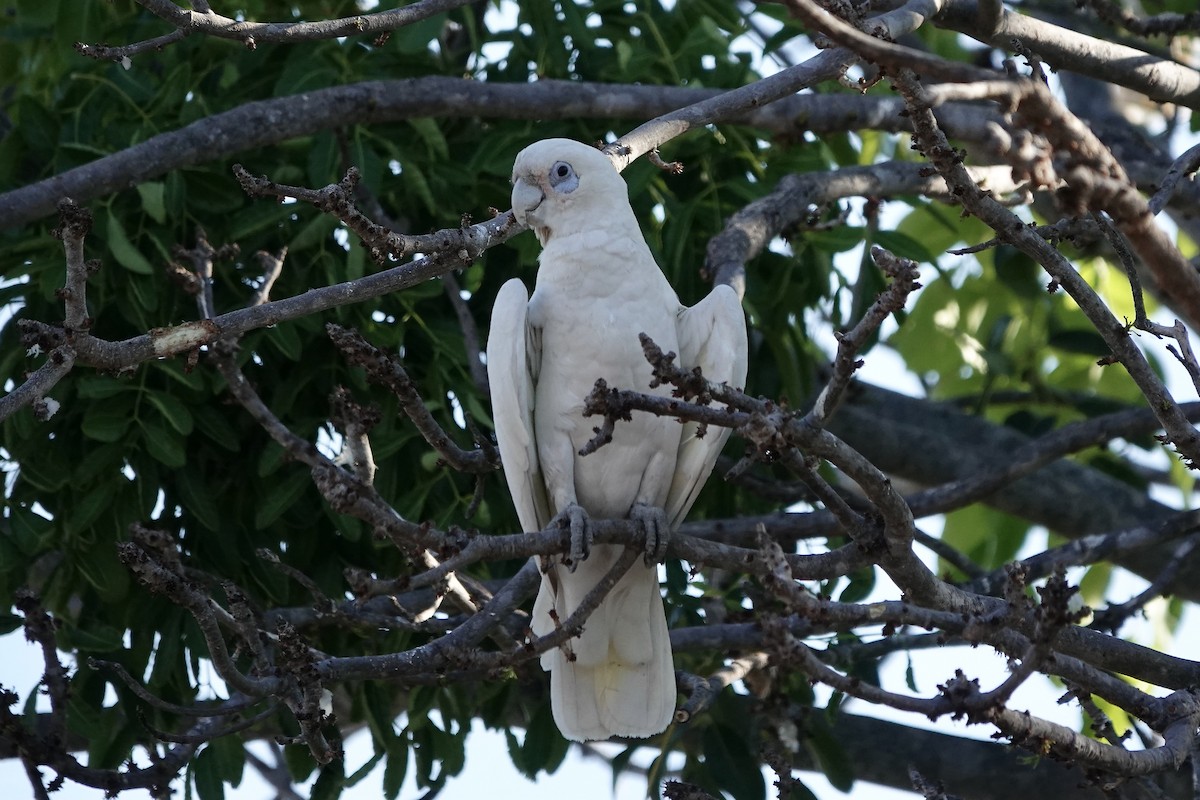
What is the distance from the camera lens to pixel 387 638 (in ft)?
12.4

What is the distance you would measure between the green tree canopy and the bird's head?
0.21 meters

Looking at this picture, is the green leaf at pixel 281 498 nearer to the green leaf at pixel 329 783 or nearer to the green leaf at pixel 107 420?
the green leaf at pixel 107 420

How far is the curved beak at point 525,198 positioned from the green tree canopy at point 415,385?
26 cm

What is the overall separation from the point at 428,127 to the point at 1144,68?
1915mm

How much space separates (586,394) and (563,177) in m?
0.57

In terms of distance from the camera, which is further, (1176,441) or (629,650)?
(629,650)

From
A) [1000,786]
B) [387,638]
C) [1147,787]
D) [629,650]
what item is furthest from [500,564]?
[1147,787]

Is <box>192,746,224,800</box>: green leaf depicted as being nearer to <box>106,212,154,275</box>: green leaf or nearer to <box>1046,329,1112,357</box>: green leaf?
<box>106,212,154,275</box>: green leaf

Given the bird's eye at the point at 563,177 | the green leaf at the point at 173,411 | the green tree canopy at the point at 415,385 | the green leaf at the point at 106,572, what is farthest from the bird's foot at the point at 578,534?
the green leaf at the point at 106,572

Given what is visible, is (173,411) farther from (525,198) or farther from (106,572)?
(525,198)

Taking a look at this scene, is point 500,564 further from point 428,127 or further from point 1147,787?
point 1147,787

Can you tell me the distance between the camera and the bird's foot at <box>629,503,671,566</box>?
130 inches

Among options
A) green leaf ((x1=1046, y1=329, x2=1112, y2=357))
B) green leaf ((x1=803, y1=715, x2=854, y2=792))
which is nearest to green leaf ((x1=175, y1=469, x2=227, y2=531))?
green leaf ((x1=803, y1=715, x2=854, y2=792))

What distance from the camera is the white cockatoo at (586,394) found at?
11.4ft
